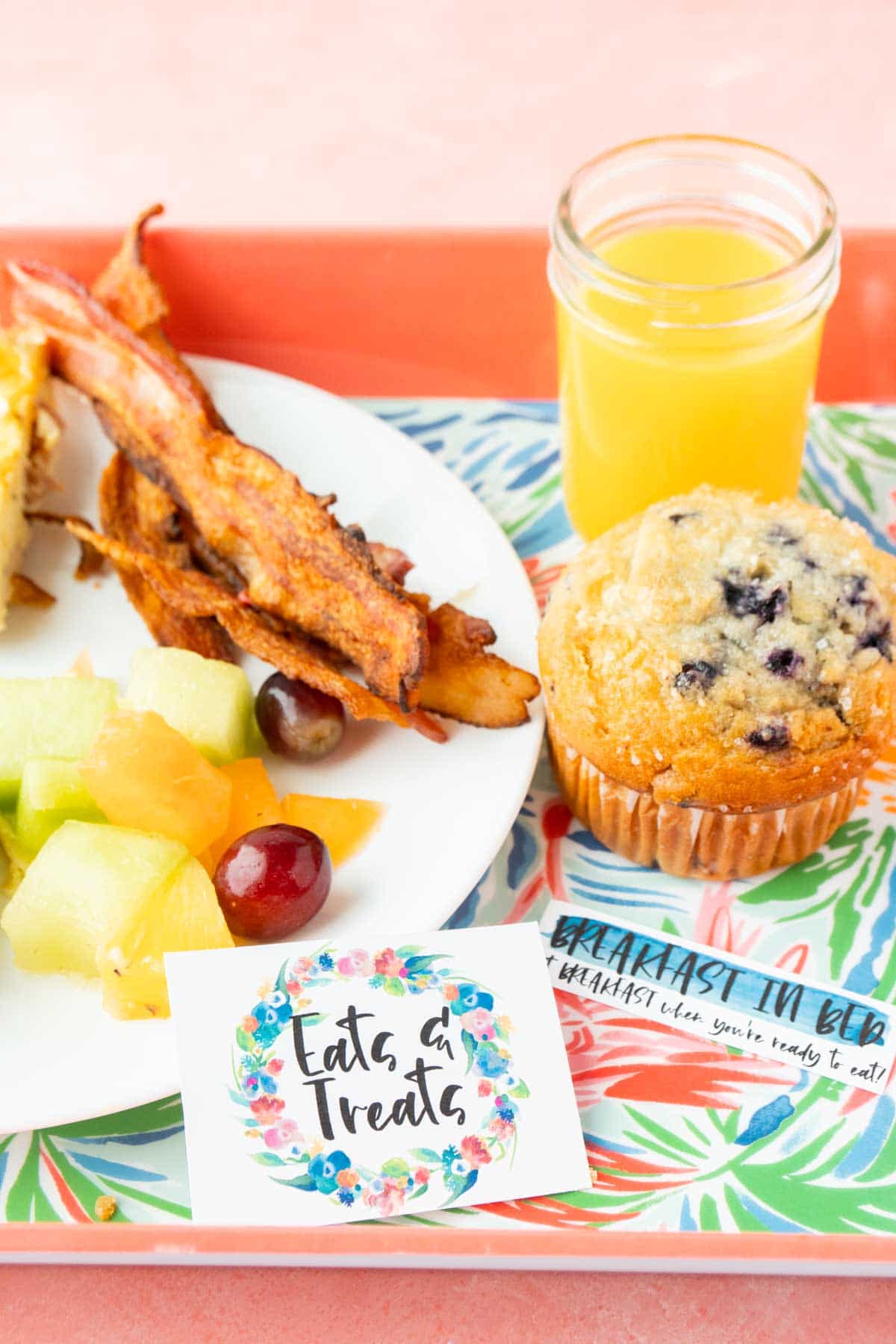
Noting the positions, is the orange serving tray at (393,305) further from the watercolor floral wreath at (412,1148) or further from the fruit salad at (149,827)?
the watercolor floral wreath at (412,1148)

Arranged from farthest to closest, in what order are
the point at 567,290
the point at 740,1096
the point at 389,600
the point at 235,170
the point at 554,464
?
the point at 235,170, the point at 554,464, the point at 567,290, the point at 389,600, the point at 740,1096

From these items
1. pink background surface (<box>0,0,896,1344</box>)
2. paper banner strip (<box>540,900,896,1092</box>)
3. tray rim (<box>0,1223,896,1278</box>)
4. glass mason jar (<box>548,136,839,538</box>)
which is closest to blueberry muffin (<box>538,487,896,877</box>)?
paper banner strip (<box>540,900,896,1092</box>)

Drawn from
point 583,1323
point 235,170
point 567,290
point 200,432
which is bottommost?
point 583,1323

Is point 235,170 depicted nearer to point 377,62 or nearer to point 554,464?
point 377,62

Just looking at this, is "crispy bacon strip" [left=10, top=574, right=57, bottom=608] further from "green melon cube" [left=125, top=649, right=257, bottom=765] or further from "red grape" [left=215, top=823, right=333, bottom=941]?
"red grape" [left=215, top=823, right=333, bottom=941]

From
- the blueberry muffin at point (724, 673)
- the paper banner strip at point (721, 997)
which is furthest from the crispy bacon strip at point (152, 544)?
the paper banner strip at point (721, 997)

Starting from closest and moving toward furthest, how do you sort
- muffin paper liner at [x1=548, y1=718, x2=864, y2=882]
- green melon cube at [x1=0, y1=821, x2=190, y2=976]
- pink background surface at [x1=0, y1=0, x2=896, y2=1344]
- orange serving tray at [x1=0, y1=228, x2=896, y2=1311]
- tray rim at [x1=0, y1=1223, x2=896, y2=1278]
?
tray rim at [x1=0, y1=1223, x2=896, y2=1278]
green melon cube at [x1=0, y1=821, x2=190, y2=976]
muffin paper liner at [x1=548, y1=718, x2=864, y2=882]
orange serving tray at [x1=0, y1=228, x2=896, y2=1311]
pink background surface at [x1=0, y1=0, x2=896, y2=1344]

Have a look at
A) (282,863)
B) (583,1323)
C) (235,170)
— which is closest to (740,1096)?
(583,1323)

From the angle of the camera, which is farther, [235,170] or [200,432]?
[235,170]
